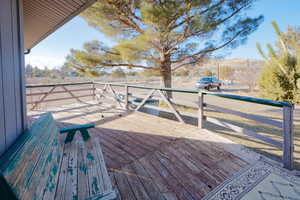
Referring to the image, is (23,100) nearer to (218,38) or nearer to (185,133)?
(185,133)

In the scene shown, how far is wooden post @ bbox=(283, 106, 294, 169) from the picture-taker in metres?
1.71

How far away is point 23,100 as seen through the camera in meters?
1.24

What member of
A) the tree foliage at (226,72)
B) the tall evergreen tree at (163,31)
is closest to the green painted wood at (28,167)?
the tall evergreen tree at (163,31)

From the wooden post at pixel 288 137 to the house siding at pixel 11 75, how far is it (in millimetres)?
2637

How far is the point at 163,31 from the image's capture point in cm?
472

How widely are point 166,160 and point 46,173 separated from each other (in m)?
1.37

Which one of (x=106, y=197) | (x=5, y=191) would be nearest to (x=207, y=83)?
(x=106, y=197)

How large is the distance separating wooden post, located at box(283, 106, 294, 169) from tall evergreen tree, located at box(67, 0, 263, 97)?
389 cm

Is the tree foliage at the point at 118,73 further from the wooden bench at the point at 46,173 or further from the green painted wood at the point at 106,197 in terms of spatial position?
the green painted wood at the point at 106,197

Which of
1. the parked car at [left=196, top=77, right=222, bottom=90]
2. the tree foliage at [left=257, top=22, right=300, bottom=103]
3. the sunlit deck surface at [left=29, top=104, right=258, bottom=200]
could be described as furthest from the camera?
the parked car at [left=196, top=77, right=222, bottom=90]

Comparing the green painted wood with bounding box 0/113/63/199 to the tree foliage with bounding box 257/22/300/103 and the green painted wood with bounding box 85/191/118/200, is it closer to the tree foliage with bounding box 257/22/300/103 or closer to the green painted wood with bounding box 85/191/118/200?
the green painted wood with bounding box 85/191/118/200

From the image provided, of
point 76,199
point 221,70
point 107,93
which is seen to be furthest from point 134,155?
point 221,70

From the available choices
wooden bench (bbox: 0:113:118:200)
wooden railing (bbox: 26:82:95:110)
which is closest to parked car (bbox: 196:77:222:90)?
wooden railing (bbox: 26:82:95:110)

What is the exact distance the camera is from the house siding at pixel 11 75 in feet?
3.02
